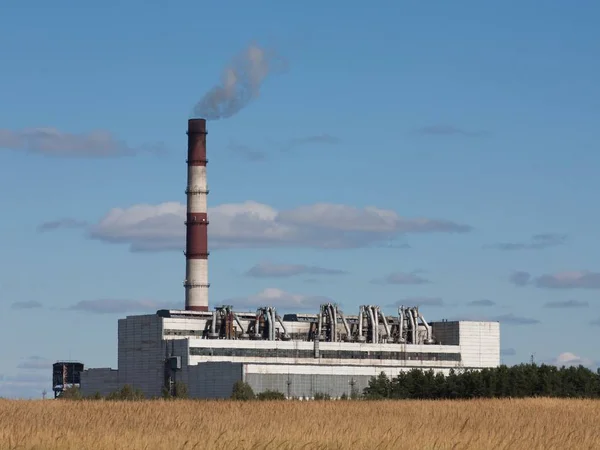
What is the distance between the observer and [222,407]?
51.8 meters

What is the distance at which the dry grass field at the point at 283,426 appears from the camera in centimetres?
3406

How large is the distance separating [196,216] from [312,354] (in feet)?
75.0

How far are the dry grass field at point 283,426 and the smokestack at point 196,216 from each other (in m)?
94.1

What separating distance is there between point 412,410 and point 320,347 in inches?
4155

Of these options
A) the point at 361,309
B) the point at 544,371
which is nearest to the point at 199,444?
the point at 544,371

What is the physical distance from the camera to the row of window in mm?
154750

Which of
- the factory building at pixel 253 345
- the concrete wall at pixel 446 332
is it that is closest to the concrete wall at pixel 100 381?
the factory building at pixel 253 345

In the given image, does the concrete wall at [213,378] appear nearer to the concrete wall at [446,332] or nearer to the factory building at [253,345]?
the factory building at [253,345]

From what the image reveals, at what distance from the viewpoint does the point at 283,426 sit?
4047 cm

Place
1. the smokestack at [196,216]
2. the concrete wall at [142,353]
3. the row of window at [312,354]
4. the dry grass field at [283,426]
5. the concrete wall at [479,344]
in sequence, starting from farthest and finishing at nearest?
the concrete wall at [479,344] < the concrete wall at [142,353] < the row of window at [312,354] < the smokestack at [196,216] < the dry grass field at [283,426]

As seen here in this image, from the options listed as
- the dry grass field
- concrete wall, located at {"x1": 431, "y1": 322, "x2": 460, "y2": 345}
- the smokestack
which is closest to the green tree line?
the smokestack

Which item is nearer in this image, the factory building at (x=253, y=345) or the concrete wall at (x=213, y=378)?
the concrete wall at (x=213, y=378)

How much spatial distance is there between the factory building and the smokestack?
117 millimetres

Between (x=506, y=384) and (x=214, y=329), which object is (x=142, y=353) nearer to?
(x=214, y=329)
